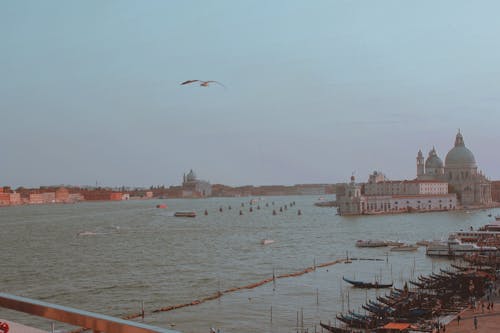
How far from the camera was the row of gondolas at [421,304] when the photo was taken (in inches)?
400

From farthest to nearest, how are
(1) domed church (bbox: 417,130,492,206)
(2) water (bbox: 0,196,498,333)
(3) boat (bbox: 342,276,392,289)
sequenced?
(1) domed church (bbox: 417,130,492,206) → (3) boat (bbox: 342,276,392,289) → (2) water (bbox: 0,196,498,333)

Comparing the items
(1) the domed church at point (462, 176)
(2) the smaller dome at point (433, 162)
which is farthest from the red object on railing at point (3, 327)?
(2) the smaller dome at point (433, 162)

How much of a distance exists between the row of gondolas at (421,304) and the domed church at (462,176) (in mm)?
54181

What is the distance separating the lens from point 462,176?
6700cm

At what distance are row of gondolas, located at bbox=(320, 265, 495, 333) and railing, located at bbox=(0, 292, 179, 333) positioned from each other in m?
8.75

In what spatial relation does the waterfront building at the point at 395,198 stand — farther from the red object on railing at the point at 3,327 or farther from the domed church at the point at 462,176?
the red object on railing at the point at 3,327

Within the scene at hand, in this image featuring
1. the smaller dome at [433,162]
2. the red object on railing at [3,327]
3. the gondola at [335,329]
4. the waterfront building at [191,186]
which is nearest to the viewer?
the red object on railing at [3,327]

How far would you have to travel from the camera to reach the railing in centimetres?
111

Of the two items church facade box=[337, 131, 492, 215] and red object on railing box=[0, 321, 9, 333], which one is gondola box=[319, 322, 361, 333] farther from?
church facade box=[337, 131, 492, 215]

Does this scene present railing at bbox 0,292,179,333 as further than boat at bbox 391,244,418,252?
No

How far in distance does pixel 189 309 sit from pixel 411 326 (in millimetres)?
4375

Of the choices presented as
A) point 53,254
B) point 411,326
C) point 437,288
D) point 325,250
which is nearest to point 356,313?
point 411,326

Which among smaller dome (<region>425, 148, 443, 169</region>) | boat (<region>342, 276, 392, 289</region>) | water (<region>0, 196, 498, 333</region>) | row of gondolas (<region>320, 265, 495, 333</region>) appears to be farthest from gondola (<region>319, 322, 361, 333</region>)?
smaller dome (<region>425, 148, 443, 169</region>)

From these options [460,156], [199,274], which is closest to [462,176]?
[460,156]
